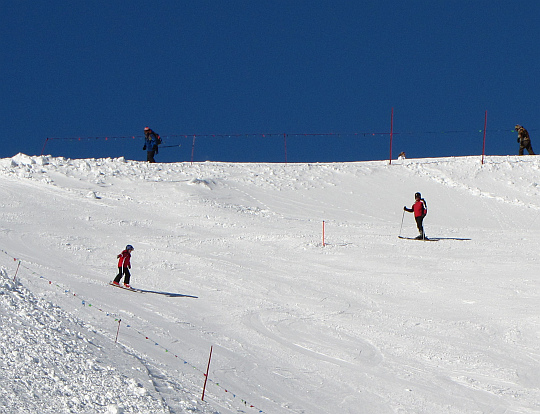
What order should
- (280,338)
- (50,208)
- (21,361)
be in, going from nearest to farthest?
(21,361) → (280,338) → (50,208)

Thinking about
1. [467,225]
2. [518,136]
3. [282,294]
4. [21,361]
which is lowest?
[21,361]

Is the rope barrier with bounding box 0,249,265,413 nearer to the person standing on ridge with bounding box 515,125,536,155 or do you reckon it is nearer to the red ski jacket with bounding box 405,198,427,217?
the red ski jacket with bounding box 405,198,427,217

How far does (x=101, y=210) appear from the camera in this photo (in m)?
22.7

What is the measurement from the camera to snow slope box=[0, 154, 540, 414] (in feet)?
29.3

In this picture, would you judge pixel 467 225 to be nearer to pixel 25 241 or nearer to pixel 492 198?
pixel 492 198

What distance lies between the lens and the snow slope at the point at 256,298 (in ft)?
29.3

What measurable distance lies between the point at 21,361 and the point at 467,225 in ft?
64.6

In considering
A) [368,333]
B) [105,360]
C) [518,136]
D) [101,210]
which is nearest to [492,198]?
[518,136]

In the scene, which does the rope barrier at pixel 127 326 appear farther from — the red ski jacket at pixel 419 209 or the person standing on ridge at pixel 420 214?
the red ski jacket at pixel 419 209

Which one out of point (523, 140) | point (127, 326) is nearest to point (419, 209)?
point (127, 326)

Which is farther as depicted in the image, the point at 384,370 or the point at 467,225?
the point at 467,225

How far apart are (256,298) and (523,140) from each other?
2535 centimetres

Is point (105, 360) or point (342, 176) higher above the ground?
point (342, 176)

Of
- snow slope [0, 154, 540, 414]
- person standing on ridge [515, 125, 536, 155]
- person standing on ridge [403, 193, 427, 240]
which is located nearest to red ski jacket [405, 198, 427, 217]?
person standing on ridge [403, 193, 427, 240]
